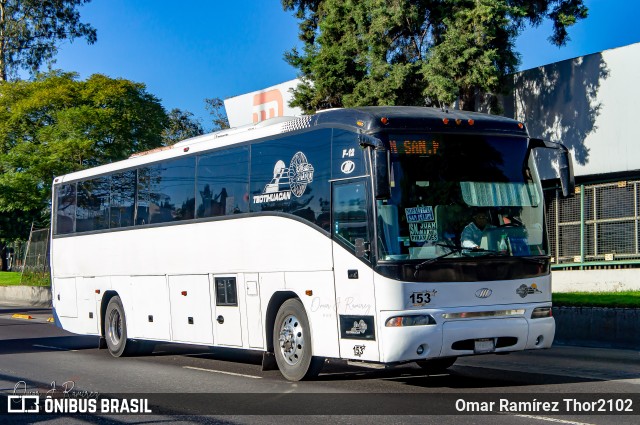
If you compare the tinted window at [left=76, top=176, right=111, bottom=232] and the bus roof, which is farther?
the tinted window at [left=76, top=176, right=111, bottom=232]

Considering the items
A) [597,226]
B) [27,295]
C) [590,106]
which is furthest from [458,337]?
[27,295]

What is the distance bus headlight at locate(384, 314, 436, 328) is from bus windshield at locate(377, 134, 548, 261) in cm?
70

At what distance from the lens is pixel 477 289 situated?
37.1 feet

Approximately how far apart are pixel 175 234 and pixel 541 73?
41.4 ft

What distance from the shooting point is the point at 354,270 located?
1156 centimetres

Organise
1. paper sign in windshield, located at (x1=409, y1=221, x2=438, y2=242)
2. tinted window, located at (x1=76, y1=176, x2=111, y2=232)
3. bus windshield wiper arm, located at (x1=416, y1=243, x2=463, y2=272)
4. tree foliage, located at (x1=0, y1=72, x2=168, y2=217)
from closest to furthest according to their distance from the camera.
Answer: bus windshield wiper arm, located at (x1=416, y1=243, x2=463, y2=272) → paper sign in windshield, located at (x1=409, y1=221, x2=438, y2=242) → tinted window, located at (x1=76, y1=176, x2=111, y2=232) → tree foliage, located at (x1=0, y1=72, x2=168, y2=217)

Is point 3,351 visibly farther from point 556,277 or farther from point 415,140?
point 556,277

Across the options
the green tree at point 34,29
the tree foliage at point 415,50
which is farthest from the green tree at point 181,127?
the tree foliage at point 415,50

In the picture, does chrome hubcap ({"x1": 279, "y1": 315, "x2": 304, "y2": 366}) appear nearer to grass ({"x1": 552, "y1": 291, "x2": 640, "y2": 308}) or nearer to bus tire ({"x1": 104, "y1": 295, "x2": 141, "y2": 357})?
bus tire ({"x1": 104, "y1": 295, "x2": 141, "y2": 357})

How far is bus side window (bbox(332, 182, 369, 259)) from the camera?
11.5 meters

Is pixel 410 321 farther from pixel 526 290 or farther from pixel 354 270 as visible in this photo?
pixel 526 290

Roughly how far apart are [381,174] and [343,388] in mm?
2945
